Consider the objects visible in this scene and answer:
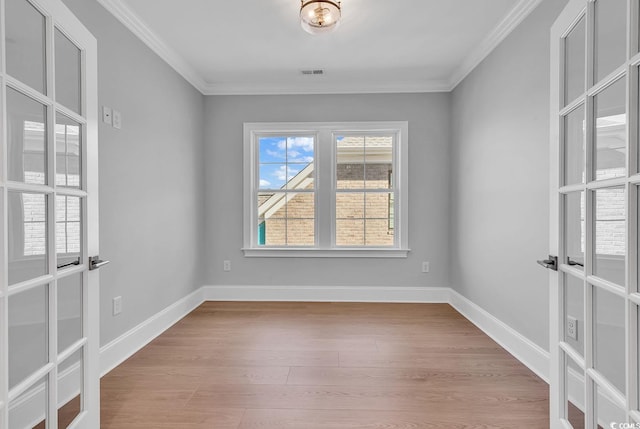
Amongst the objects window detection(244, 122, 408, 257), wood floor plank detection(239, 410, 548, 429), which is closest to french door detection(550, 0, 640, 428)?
wood floor plank detection(239, 410, 548, 429)

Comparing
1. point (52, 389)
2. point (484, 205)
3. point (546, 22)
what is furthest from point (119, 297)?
point (546, 22)

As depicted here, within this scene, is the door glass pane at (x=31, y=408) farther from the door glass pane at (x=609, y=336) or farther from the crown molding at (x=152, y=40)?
the crown molding at (x=152, y=40)

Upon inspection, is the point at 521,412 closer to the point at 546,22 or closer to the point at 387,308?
the point at 387,308

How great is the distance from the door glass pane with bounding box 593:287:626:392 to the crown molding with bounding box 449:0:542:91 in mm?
2117

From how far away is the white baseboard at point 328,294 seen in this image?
408 cm

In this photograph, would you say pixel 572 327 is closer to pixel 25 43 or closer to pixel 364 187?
pixel 25 43

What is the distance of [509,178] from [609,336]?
1.75 meters

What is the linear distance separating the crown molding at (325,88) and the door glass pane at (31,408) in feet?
11.5

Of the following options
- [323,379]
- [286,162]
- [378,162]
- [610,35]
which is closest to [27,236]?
[323,379]

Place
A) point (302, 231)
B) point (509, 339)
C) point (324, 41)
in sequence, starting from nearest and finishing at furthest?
point (509, 339), point (324, 41), point (302, 231)

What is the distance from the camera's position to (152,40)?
290cm

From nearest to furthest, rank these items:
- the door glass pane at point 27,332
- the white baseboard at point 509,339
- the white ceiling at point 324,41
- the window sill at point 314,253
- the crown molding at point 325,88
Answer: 1. the door glass pane at point 27,332
2. the white baseboard at point 509,339
3. the white ceiling at point 324,41
4. the crown molding at point 325,88
5. the window sill at point 314,253

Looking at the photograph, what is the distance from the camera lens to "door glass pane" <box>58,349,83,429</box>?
4.58ft

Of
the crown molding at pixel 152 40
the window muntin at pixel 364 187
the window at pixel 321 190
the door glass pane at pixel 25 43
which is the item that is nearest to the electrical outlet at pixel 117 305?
the door glass pane at pixel 25 43
